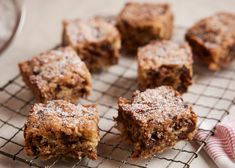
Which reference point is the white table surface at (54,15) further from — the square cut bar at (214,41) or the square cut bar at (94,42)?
the square cut bar at (214,41)

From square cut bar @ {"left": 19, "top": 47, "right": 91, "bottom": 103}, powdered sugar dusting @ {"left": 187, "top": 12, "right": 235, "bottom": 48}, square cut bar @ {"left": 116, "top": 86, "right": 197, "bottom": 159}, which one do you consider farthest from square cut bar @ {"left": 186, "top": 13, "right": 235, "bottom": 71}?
square cut bar @ {"left": 19, "top": 47, "right": 91, "bottom": 103}

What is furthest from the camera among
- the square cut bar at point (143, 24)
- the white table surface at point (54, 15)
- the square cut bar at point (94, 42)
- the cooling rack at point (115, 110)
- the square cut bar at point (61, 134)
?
the white table surface at point (54, 15)

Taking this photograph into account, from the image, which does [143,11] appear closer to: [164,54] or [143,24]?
[143,24]

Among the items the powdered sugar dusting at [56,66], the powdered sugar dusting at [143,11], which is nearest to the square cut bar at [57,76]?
the powdered sugar dusting at [56,66]

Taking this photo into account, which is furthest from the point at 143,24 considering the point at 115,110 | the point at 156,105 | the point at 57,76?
the point at 156,105

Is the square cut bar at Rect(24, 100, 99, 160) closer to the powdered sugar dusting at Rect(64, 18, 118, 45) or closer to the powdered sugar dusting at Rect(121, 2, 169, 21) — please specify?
the powdered sugar dusting at Rect(64, 18, 118, 45)

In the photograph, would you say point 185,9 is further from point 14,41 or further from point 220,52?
point 14,41
